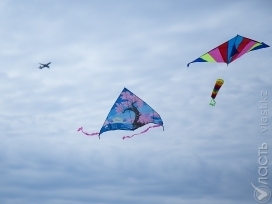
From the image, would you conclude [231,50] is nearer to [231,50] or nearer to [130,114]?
[231,50]

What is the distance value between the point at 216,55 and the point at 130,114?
34.8 feet

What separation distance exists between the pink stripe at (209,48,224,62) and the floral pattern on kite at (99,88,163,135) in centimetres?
847

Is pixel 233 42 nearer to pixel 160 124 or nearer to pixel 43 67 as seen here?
pixel 160 124

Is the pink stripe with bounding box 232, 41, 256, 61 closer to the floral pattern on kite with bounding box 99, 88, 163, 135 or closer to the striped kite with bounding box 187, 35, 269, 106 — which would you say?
the striped kite with bounding box 187, 35, 269, 106

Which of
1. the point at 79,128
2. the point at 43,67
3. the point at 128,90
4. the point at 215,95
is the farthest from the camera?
the point at 43,67

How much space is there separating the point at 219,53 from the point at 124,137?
12.0m

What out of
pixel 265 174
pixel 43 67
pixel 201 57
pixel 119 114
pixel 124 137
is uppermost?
pixel 43 67

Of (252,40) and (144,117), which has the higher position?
(252,40)

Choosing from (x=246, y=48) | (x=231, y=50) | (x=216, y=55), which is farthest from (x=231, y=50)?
(x=216, y=55)

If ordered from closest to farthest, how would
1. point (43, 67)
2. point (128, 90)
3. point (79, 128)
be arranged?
1. point (79, 128)
2. point (128, 90)
3. point (43, 67)

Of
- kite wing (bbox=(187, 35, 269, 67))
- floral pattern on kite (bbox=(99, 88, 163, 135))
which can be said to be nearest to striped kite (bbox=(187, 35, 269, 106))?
kite wing (bbox=(187, 35, 269, 67))

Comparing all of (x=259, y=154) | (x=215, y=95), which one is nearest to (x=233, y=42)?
(x=215, y=95)

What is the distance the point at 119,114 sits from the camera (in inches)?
1617

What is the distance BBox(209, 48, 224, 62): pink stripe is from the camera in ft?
120
